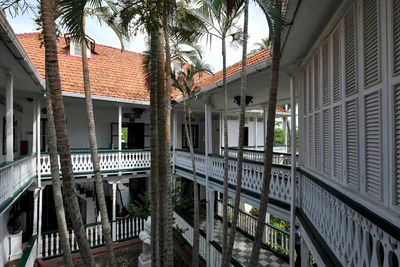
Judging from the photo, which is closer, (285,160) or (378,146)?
(378,146)

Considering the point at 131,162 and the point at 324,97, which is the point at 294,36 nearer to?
the point at 324,97

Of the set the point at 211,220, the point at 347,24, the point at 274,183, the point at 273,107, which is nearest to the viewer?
the point at 347,24

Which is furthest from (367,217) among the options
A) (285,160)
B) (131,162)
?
(131,162)

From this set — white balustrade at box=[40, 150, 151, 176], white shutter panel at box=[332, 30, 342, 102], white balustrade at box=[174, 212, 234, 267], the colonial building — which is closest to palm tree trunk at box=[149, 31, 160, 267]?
the colonial building

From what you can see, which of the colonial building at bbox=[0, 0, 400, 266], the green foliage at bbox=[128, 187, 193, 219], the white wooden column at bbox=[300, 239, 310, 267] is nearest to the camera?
the colonial building at bbox=[0, 0, 400, 266]

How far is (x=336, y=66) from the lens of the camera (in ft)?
10.2

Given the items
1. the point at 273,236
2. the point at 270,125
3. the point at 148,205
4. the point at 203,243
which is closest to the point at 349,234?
the point at 270,125

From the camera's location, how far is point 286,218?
509 cm

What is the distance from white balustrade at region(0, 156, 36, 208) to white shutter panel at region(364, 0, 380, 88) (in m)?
6.04

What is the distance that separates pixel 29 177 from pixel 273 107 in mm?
7978

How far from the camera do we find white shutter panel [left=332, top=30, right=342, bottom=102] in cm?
305

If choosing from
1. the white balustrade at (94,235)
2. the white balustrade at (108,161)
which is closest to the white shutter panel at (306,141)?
the white balustrade at (94,235)

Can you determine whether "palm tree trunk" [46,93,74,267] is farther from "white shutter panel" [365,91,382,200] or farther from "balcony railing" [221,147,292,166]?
"balcony railing" [221,147,292,166]

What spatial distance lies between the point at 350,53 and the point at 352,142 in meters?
1.01
